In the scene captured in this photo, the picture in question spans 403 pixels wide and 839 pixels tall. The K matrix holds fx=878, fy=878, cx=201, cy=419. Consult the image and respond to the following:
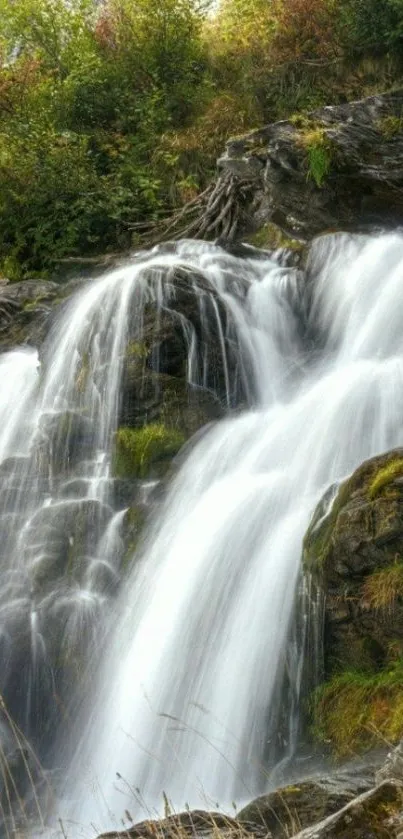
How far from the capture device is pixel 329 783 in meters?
4.48

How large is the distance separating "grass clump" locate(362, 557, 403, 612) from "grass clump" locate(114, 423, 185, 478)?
138 inches

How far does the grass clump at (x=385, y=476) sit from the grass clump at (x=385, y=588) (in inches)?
19.6

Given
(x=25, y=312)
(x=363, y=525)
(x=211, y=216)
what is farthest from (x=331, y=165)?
(x=363, y=525)

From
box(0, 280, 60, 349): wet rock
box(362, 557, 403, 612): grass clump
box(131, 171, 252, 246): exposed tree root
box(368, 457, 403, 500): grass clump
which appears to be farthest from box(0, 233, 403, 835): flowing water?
box(131, 171, 252, 246): exposed tree root

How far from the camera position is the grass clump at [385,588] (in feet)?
18.0

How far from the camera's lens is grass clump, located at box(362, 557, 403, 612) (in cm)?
550

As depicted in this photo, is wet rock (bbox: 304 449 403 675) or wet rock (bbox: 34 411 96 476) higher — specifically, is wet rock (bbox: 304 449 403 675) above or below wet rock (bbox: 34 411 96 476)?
below

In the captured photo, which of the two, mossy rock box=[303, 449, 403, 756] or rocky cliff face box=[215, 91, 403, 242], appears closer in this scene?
mossy rock box=[303, 449, 403, 756]

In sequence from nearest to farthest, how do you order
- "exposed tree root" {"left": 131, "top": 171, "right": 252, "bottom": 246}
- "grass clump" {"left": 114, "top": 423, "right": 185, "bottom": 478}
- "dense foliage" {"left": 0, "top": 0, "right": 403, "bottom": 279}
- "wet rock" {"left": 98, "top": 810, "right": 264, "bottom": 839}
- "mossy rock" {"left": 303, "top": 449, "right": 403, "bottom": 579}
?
"wet rock" {"left": 98, "top": 810, "right": 264, "bottom": 839}
"mossy rock" {"left": 303, "top": 449, "right": 403, "bottom": 579}
"grass clump" {"left": 114, "top": 423, "right": 185, "bottom": 478}
"exposed tree root" {"left": 131, "top": 171, "right": 252, "bottom": 246}
"dense foliage" {"left": 0, "top": 0, "right": 403, "bottom": 279}

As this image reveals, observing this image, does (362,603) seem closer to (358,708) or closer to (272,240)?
(358,708)

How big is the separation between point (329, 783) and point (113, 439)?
17.6 ft

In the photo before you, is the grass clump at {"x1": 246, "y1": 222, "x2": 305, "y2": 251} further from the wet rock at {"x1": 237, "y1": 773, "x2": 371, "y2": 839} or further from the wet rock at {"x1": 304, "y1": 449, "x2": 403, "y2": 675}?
the wet rock at {"x1": 237, "y1": 773, "x2": 371, "y2": 839}

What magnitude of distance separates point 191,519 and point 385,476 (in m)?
2.33

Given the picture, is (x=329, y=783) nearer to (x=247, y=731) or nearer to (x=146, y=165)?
(x=247, y=731)
